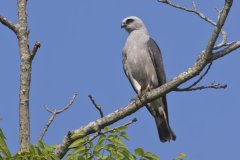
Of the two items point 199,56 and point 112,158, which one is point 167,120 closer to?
point 199,56

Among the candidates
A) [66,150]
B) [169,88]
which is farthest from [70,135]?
[169,88]

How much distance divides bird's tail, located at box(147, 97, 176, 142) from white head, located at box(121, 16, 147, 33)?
192 cm

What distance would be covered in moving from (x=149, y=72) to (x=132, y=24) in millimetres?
1918

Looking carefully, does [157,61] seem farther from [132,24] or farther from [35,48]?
[35,48]

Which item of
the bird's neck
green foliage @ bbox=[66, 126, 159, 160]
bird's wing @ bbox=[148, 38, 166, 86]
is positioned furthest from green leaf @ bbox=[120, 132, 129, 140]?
the bird's neck

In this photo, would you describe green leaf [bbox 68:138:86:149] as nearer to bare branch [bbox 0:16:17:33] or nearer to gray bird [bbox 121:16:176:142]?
bare branch [bbox 0:16:17:33]

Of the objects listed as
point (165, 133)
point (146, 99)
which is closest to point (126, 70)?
point (165, 133)

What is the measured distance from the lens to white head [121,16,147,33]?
1095 cm

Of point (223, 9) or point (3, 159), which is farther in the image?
point (223, 9)

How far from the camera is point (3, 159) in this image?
14.9ft

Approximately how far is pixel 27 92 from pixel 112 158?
127 centimetres

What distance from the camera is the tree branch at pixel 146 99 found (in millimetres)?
Answer: 5586

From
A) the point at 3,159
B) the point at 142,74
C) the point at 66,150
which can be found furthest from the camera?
the point at 142,74

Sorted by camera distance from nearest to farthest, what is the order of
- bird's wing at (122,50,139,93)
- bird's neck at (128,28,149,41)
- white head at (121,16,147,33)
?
bird's wing at (122,50,139,93), bird's neck at (128,28,149,41), white head at (121,16,147,33)
